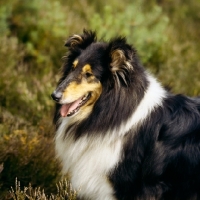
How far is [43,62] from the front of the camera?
7902 mm

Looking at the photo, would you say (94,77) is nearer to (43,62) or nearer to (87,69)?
(87,69)

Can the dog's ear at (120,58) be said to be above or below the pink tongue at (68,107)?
above

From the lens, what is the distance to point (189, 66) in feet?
27.6

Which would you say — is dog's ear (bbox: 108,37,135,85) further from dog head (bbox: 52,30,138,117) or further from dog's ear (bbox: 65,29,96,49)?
dog's ear (bbox: 65,29,96,49)

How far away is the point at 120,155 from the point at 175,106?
27.2 inches

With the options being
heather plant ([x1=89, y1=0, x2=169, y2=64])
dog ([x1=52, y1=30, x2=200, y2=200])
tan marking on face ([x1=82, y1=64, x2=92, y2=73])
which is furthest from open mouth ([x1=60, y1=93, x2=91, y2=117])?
heather plant ([x1=89, y1=0, x2=169, y2=64])

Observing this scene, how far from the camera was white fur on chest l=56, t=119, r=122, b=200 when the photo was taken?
386cm

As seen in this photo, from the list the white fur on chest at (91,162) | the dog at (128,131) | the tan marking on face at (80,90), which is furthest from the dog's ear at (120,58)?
the white fur on chest at (91,162)

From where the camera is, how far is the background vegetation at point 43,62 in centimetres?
483

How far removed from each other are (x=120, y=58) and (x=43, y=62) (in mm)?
4323

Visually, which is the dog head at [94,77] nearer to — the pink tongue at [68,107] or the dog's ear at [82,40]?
the pink tongue at [68,107]

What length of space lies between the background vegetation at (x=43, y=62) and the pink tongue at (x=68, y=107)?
79 centimetres

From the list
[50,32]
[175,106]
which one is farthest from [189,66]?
[175,106]

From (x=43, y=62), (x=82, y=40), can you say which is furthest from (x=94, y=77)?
(x=43, y=62)
